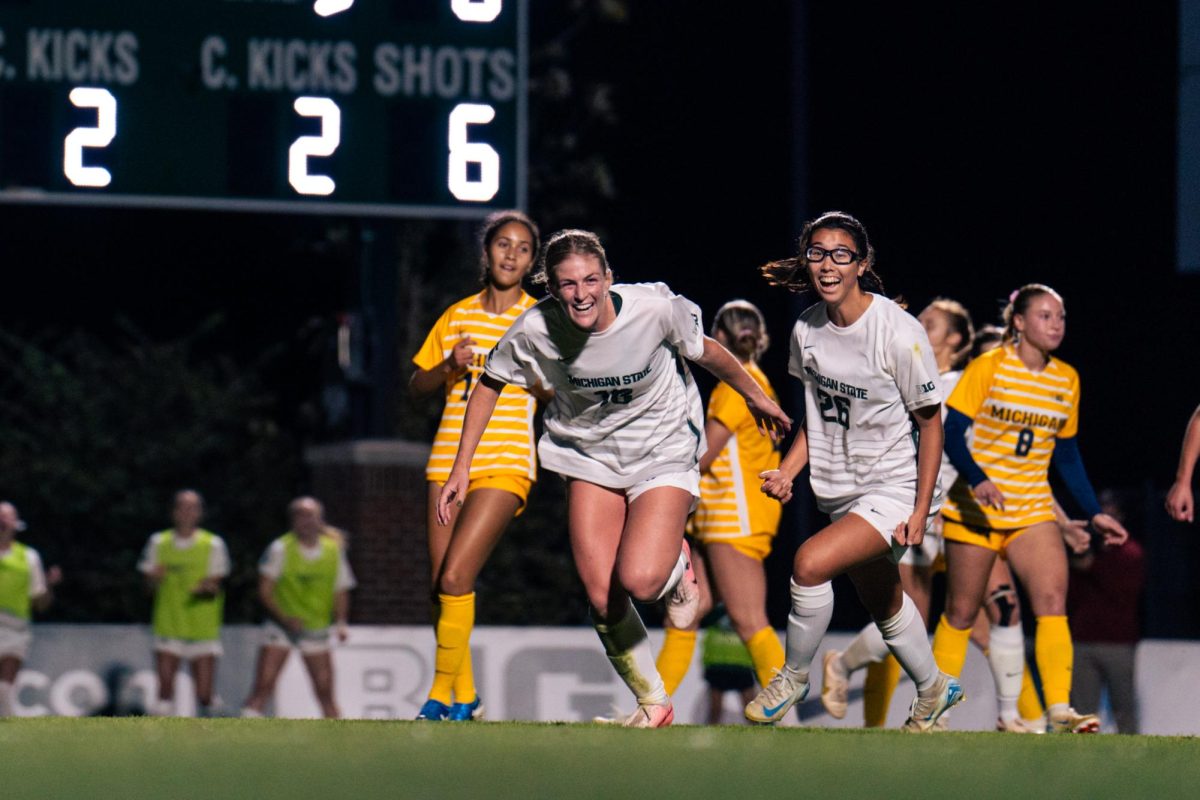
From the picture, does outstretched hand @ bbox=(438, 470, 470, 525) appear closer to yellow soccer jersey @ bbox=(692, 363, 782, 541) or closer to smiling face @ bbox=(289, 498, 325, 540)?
yellow soccer jersey @ bbox=(692, 363, 782, 541)

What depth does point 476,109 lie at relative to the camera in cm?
1263

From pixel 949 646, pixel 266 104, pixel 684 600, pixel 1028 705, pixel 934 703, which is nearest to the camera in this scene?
pixel 934 703

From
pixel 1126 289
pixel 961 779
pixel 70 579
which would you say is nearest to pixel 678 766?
pixel 961 779

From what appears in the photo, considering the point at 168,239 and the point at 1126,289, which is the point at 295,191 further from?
the point at 168,239

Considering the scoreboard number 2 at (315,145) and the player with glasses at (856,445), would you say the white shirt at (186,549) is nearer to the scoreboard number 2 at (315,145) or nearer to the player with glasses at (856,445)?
the scoreboard number 2 at (315,145)

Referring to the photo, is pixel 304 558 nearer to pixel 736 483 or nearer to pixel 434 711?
pixel 736 483

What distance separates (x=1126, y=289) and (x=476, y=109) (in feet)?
35.8

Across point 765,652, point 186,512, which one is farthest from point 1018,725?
point 186,512

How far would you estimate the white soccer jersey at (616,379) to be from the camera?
7.90 m

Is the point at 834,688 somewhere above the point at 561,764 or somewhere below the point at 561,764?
below

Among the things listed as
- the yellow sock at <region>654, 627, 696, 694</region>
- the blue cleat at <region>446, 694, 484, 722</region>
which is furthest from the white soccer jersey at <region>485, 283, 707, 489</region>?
the yellow sock at <region>654, 627, 696, 694</region>

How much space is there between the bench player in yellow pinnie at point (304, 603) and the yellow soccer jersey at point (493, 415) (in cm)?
670

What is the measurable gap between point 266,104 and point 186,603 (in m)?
4.49

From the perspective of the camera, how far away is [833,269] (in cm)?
792
